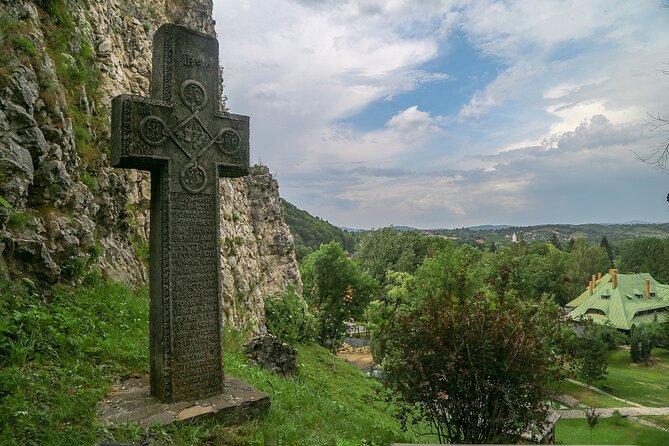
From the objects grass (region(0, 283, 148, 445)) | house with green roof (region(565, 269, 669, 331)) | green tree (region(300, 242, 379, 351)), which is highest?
grass (region(0, 283, 148, 445))

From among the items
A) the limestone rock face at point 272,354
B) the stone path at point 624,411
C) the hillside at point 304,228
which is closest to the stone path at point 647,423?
the stone path at point 624,411

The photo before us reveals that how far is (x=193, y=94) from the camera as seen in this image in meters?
5.40

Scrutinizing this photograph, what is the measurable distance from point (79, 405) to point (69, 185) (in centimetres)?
517

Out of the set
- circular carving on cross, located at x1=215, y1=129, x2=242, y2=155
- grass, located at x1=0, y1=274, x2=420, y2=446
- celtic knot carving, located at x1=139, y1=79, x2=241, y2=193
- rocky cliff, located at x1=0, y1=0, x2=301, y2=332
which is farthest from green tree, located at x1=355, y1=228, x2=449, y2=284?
celtic knot carving, located at x1=139, y1=79, x2=241, y2=193

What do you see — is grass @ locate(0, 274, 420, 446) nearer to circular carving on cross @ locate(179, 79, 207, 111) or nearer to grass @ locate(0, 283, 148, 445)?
grass @ locate(0, 283, 148, 445)

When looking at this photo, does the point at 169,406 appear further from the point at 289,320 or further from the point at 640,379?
the point at 640,379

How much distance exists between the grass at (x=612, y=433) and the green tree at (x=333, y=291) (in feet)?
48.5

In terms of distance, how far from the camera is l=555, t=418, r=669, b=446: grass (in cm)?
2265

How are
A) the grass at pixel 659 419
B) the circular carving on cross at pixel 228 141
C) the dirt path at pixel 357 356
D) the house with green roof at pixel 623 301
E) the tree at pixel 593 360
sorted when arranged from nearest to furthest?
the circular carving on cross at pixel 228 141, the grass at pixel 659 419, the tree at pixel 593 360, the dirt path at pixel 357 356, the house with green roof at pixel 623 301

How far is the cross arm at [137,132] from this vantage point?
16.0 feet

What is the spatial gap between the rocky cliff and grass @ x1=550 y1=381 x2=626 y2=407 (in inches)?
1077

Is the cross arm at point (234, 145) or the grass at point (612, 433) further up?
the cross arm at point (234, 145)

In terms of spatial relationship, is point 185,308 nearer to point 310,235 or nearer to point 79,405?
point 79,405

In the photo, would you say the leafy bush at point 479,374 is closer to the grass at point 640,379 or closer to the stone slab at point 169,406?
the stone slab at point 169,406
